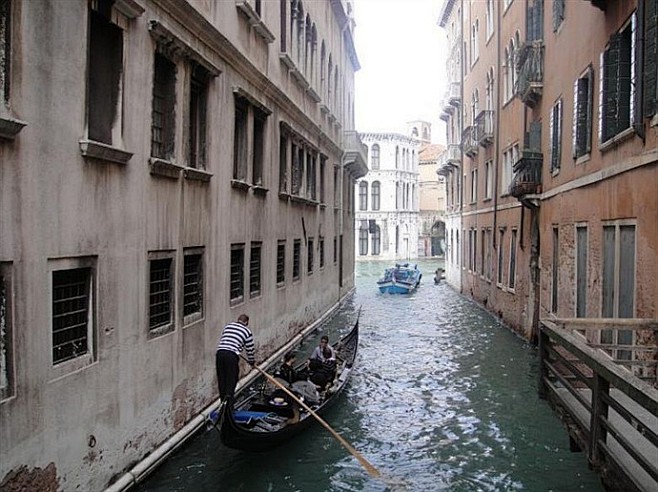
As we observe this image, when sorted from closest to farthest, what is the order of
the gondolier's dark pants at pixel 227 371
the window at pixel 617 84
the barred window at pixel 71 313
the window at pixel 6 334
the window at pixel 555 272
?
1. the window at pixel 6 334
2. the barred window at pixel 71 313
3. the gondolier's dark pants at pixel 227 371
4. the window at pixel 617 84
5. the window at pixel 555 272

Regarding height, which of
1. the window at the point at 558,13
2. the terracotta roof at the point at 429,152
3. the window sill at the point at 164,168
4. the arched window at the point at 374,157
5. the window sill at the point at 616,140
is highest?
the terracotta roof at the point at 429,152

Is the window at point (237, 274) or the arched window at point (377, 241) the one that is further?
the arched window at point (377, 241)

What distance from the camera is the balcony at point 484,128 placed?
19.0 meters

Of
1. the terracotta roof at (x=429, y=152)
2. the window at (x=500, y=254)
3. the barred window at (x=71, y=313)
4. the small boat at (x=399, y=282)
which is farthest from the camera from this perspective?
the terracotta roof at (x=429, y=152)

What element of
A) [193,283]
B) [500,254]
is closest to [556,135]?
[500,254]

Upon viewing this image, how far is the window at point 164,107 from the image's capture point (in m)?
7.27

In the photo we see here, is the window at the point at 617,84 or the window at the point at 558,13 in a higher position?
the window at the point at 558,13

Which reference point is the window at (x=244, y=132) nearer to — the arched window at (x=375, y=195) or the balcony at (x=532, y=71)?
the balcony at (x=532, y=71)

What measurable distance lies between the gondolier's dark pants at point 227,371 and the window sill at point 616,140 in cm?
472

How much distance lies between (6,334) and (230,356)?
3.14m

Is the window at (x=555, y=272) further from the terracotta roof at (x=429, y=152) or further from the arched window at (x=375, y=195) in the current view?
the terracotta roof at (x=429, y=152)

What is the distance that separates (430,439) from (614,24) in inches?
207

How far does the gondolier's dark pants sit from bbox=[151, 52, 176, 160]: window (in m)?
2.14

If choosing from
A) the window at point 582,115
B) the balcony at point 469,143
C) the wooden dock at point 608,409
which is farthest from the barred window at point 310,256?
the wooden dock at point 608,409
